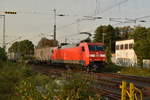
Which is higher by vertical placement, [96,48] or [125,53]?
[96,48]

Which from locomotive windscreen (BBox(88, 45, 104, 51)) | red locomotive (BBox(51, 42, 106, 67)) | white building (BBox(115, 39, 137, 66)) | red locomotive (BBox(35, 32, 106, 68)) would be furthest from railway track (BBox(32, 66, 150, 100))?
white building (BBox(115, 39, 137, 66))

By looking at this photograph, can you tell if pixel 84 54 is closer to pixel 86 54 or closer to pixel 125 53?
pixel 86 54

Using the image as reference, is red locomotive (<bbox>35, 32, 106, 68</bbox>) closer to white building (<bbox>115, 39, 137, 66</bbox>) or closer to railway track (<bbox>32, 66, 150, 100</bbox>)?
railway track (<bbox>32, 66, 150, 100</bbox>)

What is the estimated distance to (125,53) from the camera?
2021 inches

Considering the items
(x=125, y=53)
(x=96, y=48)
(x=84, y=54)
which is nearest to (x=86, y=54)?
(x=84, y=54)

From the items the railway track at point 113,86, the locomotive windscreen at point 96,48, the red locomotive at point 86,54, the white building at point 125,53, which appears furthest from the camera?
the white building at point 125,53

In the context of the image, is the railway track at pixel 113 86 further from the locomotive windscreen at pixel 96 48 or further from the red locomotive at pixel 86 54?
the locomotive windscreen at pixel 96 48

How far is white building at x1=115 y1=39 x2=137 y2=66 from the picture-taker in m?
48.1

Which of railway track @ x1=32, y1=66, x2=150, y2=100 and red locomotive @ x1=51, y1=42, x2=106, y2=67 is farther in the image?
red locomotive @ x1=51, y1=42, x2=106, y2=67

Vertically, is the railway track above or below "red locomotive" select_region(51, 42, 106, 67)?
below

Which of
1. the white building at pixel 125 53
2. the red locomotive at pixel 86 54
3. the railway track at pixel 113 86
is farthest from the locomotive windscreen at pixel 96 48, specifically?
the white building at pixel 125 53

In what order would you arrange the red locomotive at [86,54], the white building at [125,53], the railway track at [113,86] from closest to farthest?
1. the railway track at [113,86]
2. the red locomotive at [86,54]
3. the white building at [125,53]

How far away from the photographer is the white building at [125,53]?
4809 centimetres

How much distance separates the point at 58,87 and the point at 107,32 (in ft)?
241
